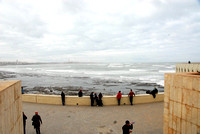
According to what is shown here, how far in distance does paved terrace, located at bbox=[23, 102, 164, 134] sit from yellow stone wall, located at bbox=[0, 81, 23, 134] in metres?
2.18

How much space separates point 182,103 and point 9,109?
5235mm

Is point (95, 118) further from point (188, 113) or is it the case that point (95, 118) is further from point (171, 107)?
point (188, 113)

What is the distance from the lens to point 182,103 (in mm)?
4941

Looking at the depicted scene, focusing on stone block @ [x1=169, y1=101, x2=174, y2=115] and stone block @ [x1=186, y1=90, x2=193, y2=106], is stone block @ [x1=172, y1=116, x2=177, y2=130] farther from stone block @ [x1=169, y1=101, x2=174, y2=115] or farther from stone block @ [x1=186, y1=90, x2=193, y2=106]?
stone block @ [x1=186, y1=90, x2=193, y2=106]

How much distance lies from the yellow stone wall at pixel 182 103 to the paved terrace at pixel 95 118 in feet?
4.86

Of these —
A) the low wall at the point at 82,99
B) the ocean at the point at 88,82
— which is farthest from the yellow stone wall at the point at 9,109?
the ocean at the point at 88,82

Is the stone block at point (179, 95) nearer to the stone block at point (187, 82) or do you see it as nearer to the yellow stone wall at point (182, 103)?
the yellow stone wall at point (182, 103)

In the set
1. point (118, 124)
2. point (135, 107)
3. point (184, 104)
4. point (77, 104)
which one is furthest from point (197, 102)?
→ point (77, 104)

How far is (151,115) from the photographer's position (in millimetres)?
8289

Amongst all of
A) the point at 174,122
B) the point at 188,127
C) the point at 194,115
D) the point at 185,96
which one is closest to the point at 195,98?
the point at 185,96

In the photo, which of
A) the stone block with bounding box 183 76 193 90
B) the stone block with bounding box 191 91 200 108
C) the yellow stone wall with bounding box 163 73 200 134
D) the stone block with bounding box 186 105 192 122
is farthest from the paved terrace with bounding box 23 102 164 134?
the stone block with bounding box 183 76 193 90

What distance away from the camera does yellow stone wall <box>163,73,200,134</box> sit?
4469 mm

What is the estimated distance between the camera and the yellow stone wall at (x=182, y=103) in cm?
447

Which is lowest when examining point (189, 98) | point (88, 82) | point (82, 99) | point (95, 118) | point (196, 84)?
point (88, 82)
